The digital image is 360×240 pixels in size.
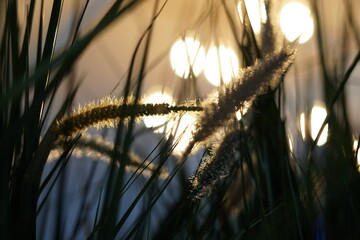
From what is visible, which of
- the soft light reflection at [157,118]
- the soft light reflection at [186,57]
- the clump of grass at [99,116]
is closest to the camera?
the clump of grass at [99,116]

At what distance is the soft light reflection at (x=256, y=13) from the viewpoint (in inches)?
32.6

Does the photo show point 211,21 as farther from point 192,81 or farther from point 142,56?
point 142,56

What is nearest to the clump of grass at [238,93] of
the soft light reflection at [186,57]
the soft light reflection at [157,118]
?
the soft light reflection at [157,118]

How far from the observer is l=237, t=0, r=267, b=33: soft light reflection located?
83 cm

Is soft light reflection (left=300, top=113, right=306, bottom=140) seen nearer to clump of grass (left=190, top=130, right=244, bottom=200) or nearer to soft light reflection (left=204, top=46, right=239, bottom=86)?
soft light reflection (left=204, top=46, right=239, bottom=86)

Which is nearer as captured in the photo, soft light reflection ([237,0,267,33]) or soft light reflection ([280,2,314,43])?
soft light reflection ([237,0,267,33])

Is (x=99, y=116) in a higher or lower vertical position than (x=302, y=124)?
lower

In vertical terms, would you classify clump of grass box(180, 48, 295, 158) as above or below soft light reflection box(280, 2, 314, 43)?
below

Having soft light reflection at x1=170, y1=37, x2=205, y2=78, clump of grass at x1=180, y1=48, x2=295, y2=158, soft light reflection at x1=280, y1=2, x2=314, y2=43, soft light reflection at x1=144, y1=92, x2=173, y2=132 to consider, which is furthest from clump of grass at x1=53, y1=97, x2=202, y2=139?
soft light reflection at x1=280, y1=2, x2=314, y2=43

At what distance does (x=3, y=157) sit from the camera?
0.49 m

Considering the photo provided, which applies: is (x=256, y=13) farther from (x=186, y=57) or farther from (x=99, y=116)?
(x=99, y=116)

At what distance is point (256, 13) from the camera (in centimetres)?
93

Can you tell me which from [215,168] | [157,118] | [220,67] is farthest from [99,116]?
[220,67]

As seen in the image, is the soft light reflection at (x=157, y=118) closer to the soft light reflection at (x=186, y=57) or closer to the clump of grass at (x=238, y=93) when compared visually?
the soft light reflection at (x=186, y=57)
